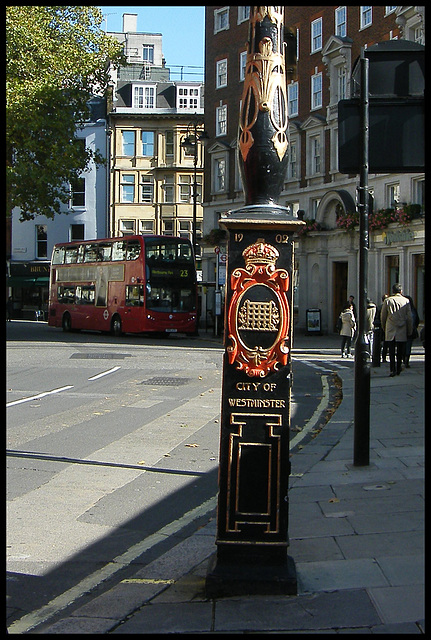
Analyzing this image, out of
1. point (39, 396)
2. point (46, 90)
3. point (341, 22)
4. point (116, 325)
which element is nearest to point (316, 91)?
point (341, 22)

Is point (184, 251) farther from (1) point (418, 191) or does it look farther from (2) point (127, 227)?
(2) point (127, 227)

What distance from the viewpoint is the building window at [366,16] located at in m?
38.1

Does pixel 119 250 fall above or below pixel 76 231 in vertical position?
below

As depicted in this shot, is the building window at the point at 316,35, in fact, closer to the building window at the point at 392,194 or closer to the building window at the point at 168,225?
the building window at the point at 392,194

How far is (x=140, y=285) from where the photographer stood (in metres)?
33.2

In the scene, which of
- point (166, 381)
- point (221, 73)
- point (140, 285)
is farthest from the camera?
point (221, 73)

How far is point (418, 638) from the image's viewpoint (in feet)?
12.5

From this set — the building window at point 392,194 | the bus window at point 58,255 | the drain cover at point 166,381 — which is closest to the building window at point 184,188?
the bus window at point 58,255

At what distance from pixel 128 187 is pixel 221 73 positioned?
711 inches

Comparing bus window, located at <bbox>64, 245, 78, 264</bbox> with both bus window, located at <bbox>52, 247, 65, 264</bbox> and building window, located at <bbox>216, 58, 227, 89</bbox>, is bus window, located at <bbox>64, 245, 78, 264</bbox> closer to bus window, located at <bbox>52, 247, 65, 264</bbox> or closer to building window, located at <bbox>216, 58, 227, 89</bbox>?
bus window, located at <bbox>52, 247, 65, 264</bbox>

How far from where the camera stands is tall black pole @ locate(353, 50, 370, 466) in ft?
25.9

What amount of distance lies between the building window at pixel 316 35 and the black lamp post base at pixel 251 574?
41.1 meters

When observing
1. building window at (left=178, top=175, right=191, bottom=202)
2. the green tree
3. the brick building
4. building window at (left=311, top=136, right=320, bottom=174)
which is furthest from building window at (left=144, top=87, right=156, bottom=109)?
building window at (left=311, top=136, right=320, bottom=174)

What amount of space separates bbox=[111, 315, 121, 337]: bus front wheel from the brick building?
1008 cm
